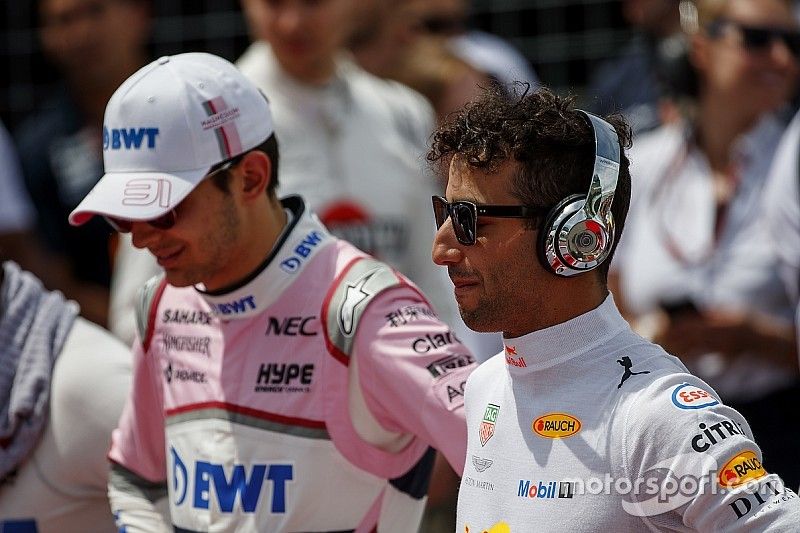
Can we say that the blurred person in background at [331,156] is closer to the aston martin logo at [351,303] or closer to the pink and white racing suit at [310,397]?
the pink and white racing suit at [310,397]

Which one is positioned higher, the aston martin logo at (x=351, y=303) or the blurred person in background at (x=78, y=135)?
the aston martin logo at (x=351, y=303)

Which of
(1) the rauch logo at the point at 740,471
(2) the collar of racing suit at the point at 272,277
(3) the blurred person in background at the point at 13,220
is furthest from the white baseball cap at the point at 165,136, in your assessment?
(3) the blurred person in background at the point at 13,220

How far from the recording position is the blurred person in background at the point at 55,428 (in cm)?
421

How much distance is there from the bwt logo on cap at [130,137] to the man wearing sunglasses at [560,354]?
0.87 meters

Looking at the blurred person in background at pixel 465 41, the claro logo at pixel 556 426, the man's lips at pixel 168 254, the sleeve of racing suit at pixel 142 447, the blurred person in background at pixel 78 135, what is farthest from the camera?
the blurred person in background at pixel 465 41

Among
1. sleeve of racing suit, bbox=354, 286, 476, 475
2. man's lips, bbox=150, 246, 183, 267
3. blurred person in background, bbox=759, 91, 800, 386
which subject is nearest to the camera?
sleeve of racing suit, bbox=354, 286, 476, 475

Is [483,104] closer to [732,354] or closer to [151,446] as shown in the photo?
[151,446]

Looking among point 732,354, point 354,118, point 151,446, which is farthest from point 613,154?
A: point 354,118

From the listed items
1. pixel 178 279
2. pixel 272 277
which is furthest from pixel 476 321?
pixel 178 279

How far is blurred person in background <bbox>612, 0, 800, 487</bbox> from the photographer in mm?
5164

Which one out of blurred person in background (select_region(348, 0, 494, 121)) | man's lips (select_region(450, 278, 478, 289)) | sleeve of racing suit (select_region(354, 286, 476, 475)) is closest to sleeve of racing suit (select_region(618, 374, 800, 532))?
man's lips (select_region(450, 278, 478, 289))

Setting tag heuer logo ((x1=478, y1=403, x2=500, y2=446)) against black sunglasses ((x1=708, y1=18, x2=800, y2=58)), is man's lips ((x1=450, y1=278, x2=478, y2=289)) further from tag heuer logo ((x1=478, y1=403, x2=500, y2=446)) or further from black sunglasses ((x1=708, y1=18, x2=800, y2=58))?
black sunglasses ((x1=708, y1=18, x2=800, y2=58))

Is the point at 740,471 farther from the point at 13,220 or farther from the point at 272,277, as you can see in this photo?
the point at 13,220

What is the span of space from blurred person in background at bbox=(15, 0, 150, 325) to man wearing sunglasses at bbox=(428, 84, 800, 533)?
3.79 meters
